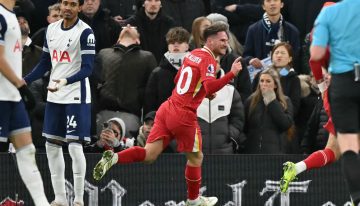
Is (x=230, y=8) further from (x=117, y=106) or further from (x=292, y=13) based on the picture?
(x=117, y=106)

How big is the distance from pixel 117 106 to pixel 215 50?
223 cm

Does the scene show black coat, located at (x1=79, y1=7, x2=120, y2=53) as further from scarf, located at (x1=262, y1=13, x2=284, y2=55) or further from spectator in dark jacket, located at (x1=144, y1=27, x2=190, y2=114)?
scarf, located at (x1=262, y1=13, x2=284, y2=55)

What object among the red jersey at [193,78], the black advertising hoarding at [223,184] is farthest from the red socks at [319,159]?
the red jersey at [193,78]

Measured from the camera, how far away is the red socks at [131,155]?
571 inches

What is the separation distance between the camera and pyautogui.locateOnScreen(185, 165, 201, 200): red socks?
48.3ft

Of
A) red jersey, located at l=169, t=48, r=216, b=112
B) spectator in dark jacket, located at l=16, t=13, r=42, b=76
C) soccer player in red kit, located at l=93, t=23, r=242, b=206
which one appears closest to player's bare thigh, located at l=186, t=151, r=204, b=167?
soccer player in red kit, located at l=93, t=23, r=242, b=206

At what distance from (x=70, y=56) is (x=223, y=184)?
265 cm

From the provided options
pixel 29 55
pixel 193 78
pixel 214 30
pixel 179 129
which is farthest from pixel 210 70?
pixel 29 55

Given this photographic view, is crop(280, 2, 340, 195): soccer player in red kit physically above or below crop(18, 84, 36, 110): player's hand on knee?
below

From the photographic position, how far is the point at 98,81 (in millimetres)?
16578

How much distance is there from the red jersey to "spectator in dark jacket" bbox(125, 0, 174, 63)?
2923mm

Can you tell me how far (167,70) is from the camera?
16.5 metres

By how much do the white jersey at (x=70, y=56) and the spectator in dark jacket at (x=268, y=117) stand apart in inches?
102

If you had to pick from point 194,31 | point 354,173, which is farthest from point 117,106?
point 354,173
